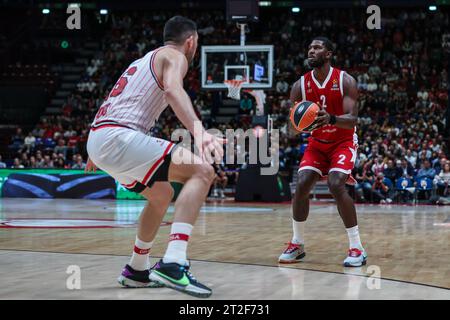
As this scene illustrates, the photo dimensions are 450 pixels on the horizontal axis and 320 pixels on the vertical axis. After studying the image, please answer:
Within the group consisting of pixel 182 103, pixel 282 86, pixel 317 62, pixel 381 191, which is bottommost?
pixel 381 191

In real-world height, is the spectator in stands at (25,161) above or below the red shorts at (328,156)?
below

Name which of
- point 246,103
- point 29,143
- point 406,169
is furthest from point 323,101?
point 29,143

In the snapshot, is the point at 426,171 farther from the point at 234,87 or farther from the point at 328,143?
the point at 328,143

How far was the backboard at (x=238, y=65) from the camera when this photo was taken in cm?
1709

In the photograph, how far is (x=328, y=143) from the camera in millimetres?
6617

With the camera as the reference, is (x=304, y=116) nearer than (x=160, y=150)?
No

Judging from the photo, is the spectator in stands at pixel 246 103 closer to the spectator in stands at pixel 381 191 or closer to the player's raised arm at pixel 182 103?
the spectator in stands at pixel 381 191

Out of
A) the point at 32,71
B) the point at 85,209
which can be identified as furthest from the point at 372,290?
the point at 32,71

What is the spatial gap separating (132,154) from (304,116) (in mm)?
2080

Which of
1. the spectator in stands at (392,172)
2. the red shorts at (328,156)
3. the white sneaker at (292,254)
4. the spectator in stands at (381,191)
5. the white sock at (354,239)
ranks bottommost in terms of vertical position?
the spectator in stands at (381,191)

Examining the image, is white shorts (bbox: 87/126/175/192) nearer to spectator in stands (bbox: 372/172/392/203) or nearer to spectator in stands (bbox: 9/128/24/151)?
spectator in stands (bbox: 372/172/392/203)

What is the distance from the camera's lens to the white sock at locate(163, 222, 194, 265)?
173 inches

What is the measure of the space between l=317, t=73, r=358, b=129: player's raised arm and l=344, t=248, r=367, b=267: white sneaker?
1055mm

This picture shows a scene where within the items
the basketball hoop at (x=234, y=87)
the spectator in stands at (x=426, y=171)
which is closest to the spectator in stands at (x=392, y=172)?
the spectator in stands at (x=426, y=171)
